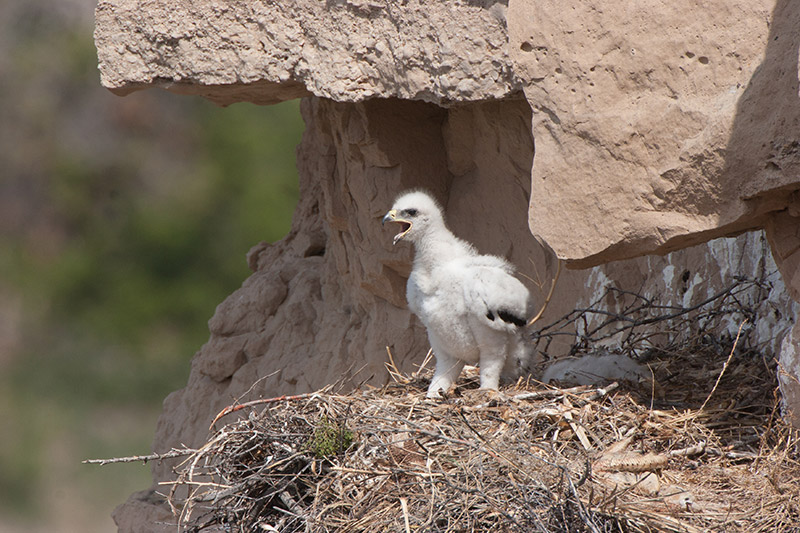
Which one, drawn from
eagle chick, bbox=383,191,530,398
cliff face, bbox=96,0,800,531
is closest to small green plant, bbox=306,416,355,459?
eagle chick, bbox=383,191,530,398

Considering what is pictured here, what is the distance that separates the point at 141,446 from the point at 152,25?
976 cm

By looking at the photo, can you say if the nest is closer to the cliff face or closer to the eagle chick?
the eagle chick

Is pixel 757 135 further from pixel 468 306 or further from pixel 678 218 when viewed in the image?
pixel 468 306

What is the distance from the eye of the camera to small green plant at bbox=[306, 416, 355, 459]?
3311 millimetres

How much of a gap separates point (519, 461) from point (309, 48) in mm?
2196

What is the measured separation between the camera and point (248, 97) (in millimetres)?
5082

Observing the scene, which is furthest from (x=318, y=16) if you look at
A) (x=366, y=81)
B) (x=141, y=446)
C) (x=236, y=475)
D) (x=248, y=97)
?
(x=141, y=446)

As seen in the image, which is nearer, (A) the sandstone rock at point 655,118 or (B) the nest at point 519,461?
(B) the nest at point 519,461

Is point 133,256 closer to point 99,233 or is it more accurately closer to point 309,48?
point 99,233

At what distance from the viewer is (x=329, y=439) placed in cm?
332

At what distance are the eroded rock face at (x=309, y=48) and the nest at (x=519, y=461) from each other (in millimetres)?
1312

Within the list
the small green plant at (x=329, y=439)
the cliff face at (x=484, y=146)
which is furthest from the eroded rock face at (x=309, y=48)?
the small green plant at (x=329, y=439)

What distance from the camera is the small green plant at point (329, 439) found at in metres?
3.31

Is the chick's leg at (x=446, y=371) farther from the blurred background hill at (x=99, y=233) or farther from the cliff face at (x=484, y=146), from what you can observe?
the blurred background hill at (x=99, y=233)
